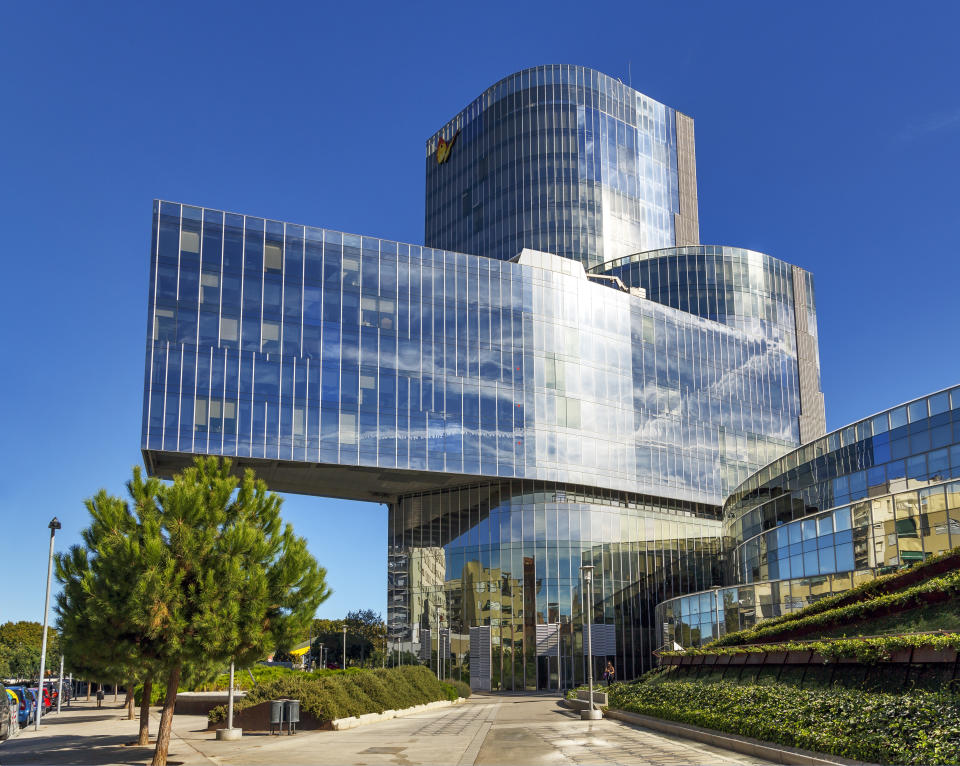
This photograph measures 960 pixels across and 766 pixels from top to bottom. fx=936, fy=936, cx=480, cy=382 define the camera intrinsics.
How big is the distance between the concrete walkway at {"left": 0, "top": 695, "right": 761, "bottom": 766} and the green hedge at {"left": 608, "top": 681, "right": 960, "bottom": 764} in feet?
3.04

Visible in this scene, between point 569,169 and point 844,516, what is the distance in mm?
83411

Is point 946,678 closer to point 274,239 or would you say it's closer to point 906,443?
point 906,443

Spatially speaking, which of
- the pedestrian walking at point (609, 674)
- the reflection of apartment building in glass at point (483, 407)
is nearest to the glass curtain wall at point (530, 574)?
the reflection of apartment building in glass at point (483, 407)

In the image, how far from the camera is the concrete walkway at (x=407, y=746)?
22.2 m

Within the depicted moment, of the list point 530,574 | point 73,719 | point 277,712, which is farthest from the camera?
point 530,574

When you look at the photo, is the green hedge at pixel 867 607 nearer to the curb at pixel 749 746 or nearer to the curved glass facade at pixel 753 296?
the curb at pixel 749 746

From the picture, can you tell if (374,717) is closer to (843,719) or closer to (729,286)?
(843,719)

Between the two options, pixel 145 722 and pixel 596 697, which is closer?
pixel 145 722

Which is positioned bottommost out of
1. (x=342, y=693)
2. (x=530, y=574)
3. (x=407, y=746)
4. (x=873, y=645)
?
(x=407, y=746)

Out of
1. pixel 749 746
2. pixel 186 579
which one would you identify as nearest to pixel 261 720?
pixel 186 579

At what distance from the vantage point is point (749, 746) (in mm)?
20172

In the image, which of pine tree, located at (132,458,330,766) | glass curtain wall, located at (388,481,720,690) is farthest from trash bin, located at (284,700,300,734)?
glass curtain wall, located at (388,481,720,690)

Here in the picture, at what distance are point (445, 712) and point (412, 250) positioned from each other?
122 feet

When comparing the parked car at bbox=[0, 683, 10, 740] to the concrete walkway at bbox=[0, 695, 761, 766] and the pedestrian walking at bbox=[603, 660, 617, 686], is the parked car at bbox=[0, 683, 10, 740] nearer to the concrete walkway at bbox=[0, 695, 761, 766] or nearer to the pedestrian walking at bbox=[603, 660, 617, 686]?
the concrete walkway at bbox=[0, 695, 761, 766]
